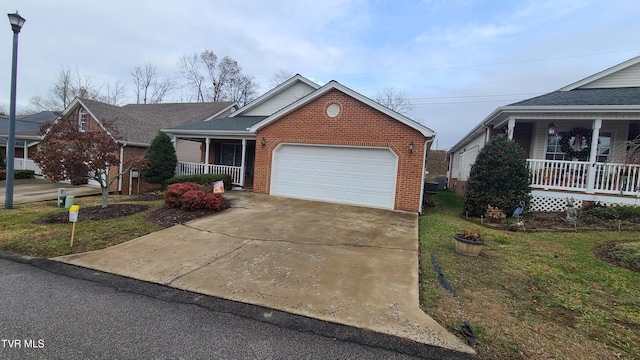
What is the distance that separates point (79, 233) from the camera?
6.38 m

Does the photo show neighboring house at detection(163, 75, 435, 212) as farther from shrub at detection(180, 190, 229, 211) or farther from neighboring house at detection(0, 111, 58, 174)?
neighboring house at detection(0, 111, 58, 174)

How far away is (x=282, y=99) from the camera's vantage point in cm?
1524

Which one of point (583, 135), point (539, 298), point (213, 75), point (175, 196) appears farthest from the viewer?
point (213, 75)

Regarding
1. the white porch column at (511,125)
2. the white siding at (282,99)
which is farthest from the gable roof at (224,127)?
the white porch column at (511,125)

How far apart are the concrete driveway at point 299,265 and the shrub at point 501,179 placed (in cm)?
259

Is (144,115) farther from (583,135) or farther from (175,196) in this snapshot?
(583,135)

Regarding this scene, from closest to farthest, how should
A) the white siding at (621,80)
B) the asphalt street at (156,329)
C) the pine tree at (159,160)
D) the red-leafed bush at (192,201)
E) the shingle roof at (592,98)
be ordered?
the asphalt street at (156,329) → the red-leafed bush at (192,201) → the shingle roof at (592,98) → the white siding at (621,80) → the pine tree at (159,160)

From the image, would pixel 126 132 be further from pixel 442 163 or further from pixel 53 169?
pixel 442 163

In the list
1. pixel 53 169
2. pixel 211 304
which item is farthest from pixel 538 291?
pixel 53 169

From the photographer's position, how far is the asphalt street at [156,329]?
2.66 m

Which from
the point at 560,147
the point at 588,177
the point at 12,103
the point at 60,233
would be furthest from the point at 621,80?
the point at 12,103

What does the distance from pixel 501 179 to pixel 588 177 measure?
2.82 metres

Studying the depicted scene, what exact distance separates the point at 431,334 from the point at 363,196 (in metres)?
7.42

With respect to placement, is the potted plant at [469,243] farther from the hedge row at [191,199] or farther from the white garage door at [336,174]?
the hedge row at [191,199]
